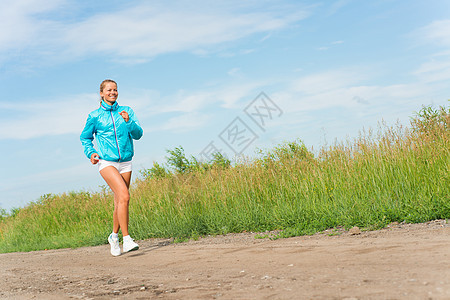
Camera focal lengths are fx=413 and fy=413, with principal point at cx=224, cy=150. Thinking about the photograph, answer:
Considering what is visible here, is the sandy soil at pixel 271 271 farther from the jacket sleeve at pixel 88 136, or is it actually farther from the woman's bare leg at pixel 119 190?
the jacket sleeve at pixel 88 136

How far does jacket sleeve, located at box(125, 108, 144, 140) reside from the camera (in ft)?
24.1

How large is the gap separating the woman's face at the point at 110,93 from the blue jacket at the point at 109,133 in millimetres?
85

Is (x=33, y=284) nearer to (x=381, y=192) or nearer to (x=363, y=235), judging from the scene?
(x=363, y=235)

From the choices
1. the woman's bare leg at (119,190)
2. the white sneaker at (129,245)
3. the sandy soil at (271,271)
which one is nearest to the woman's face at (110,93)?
the woman's bare leg at (119,190)

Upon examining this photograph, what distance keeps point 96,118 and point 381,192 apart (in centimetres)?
534

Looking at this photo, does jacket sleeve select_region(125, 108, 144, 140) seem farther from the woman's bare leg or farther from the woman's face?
the woman's bare leg

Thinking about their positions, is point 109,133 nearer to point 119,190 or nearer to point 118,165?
point 118,165

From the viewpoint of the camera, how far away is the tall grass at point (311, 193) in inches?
280

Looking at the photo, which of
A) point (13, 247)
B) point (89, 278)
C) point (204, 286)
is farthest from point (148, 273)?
point (13, 247)

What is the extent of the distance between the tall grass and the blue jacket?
253 cm

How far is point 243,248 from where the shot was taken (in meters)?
6.38

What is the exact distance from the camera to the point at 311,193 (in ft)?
27.7

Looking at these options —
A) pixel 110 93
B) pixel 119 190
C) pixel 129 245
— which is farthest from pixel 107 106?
pixel 129 245

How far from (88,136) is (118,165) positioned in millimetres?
767
